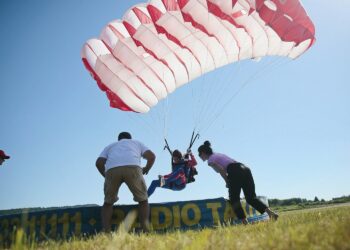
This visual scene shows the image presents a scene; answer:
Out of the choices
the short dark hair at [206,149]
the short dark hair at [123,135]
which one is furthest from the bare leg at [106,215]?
the short dark hair at [206,149]

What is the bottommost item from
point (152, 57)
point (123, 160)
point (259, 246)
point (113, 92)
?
point (259, 246)

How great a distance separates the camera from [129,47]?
8.24m

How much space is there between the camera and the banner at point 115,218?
6.17 meters

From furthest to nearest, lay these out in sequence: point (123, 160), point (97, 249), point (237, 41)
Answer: point (237, 41)
point (123, 160)
point (97, 249)

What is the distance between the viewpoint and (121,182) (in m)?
5.84

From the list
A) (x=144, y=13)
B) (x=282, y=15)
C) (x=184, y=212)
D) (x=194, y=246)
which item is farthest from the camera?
(x=144, y=13)

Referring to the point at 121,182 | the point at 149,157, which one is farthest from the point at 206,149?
the point at 121,182

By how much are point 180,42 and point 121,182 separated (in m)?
4.05

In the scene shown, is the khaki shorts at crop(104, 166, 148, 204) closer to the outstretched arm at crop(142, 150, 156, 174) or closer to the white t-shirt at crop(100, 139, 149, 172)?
the white t-shirt at crop(100, 139, 149, 172)

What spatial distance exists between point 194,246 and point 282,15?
22.2 ft

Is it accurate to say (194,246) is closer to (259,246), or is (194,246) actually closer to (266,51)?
(259,246)

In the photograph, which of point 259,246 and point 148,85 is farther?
point 148,85

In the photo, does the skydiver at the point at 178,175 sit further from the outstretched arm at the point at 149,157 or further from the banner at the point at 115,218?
the outstretched arm at the point at 149,157

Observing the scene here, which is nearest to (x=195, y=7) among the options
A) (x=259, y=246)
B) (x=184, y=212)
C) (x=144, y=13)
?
(x=144, y=13)
